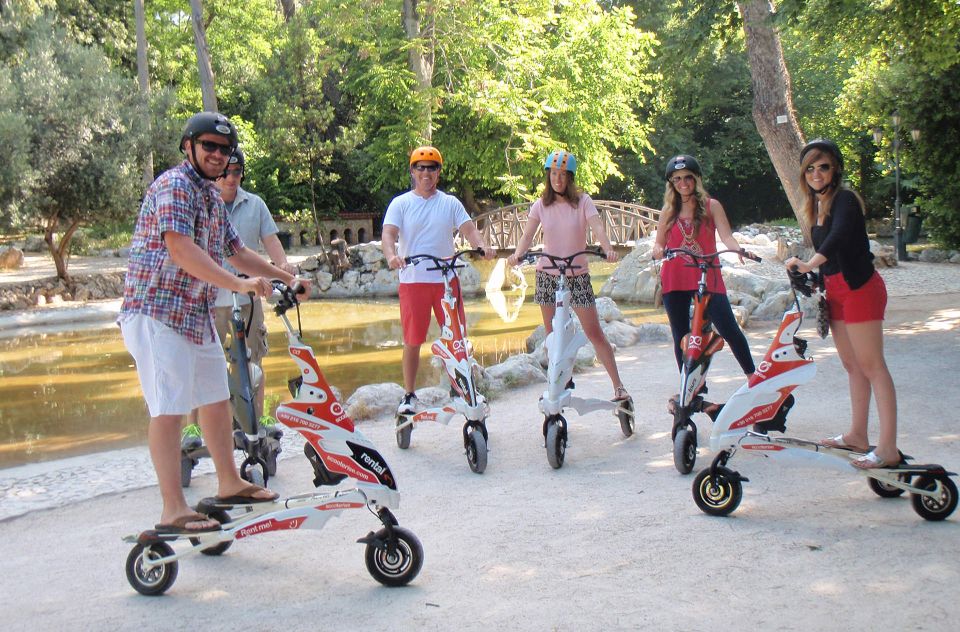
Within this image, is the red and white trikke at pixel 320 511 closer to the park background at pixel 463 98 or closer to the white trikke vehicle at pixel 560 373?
the white trikke vehicle at pixel 560 373

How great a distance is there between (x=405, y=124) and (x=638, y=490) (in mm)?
21153

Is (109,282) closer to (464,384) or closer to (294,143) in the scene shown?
(294,143)

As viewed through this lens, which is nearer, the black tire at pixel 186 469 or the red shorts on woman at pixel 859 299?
the red shorts on woman at pixel 859 299

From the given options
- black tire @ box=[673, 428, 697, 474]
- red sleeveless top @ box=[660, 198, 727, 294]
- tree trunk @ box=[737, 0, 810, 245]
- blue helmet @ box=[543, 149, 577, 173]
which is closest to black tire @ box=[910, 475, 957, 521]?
black tire @ box=[673, 428, 697, 474]

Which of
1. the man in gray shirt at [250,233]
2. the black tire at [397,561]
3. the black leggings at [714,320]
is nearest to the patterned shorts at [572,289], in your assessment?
the black leggings at [714,320]

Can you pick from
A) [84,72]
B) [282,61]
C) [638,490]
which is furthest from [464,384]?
[282,61]

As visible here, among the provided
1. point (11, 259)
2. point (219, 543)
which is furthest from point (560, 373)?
point (11, 259)

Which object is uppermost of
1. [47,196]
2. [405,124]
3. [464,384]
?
[405,124]

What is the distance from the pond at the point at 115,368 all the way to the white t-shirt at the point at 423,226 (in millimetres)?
2896

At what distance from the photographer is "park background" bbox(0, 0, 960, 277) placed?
1273cm

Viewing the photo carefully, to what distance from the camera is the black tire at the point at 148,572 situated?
3662 millimetres

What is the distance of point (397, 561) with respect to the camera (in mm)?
3688

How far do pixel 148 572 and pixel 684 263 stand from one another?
3.37m

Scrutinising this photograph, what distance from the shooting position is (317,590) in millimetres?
3680
